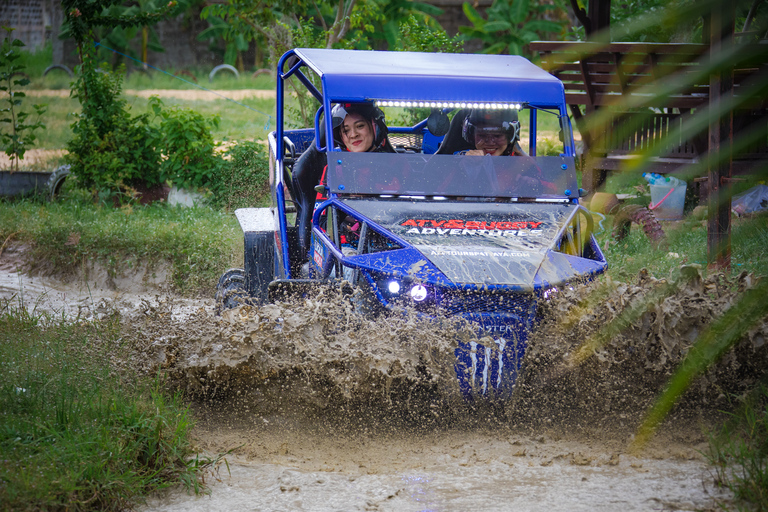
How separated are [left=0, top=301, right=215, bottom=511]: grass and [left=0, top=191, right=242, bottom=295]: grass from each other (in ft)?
10.7

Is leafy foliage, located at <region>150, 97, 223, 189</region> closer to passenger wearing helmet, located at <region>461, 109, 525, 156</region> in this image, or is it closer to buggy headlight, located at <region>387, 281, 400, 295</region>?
passenger wearing helmet, located at <region>461, 109, 525, 156</region>

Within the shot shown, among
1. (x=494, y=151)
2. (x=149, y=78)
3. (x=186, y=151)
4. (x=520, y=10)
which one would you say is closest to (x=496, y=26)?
(x=520, y=10)

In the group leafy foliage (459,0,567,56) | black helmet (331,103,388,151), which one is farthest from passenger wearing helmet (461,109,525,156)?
leafy foliage (459,0,567,56)

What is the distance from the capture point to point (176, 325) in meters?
4.29

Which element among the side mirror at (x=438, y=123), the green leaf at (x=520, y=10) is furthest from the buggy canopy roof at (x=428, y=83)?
the green leaf at (x=520, y=10)

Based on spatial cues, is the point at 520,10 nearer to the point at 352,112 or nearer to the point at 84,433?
the point at 352,112

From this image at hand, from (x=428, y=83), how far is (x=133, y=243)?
4.39m

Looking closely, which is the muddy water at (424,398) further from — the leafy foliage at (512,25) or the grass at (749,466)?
the leafy foliage at (512,25)

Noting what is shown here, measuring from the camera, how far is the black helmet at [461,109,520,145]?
17.1 ft

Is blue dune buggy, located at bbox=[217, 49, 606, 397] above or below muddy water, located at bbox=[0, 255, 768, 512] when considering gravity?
above

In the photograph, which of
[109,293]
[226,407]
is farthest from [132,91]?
[226,407]

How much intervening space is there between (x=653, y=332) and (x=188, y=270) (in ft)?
16.9

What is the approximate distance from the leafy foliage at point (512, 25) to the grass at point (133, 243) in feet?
48.5

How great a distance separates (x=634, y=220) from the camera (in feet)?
24.3
